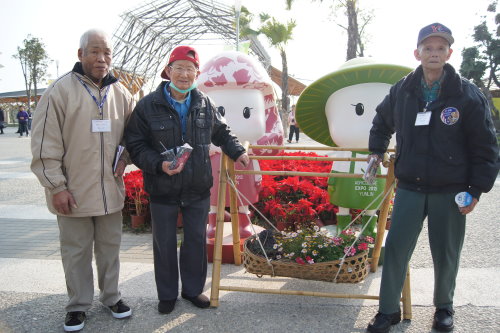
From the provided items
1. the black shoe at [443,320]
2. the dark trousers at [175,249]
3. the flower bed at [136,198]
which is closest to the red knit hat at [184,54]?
the dark trousers at [175,249]

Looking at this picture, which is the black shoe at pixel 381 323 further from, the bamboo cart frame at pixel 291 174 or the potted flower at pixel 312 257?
the potted flower at pixel 312 257

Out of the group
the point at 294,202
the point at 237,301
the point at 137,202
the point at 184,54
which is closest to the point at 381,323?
the point at 237,301

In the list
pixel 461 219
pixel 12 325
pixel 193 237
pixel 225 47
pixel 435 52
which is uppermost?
pixel 225 47

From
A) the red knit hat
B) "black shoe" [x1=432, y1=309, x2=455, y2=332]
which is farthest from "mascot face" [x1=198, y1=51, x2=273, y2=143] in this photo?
"black shoe" [x1=432, y1=309, x2=455, y2=332]

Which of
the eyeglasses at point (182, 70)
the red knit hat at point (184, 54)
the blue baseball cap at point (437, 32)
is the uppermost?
the blue baseball cap at point (437, 32)

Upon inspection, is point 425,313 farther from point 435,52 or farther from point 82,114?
point 82,114

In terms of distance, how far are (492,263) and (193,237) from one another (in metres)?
2.76

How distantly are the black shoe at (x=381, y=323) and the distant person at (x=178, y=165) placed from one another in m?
1.09

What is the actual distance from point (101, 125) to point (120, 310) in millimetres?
1217

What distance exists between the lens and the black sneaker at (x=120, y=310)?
264cm

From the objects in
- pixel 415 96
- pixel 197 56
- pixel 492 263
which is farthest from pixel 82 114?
pixel 492 263

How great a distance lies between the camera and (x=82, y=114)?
94.8 inches

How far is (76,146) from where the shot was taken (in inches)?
95.1

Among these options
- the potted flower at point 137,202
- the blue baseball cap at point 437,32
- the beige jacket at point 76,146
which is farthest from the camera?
the potted flower at point 137,202
